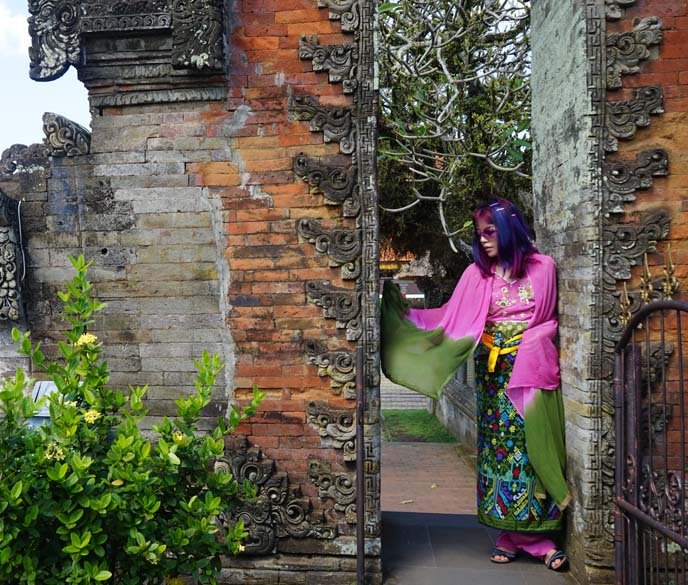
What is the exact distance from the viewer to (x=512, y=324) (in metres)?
3.89

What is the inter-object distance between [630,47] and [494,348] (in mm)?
1874

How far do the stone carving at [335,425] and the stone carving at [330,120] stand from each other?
5.03ft

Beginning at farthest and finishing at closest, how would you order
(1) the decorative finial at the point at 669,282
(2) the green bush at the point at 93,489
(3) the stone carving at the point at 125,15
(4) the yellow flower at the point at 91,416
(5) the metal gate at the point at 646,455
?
(3) the stone carving at the point at 125,15 < (1) the decorative finial at the point at 669,282 < (5) the metal gate at the point at 646,455 < (4) the yellow flower at the point at 91,416 < (2) the green bush at the point at 93,489

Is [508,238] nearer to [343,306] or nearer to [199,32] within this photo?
[343,306]

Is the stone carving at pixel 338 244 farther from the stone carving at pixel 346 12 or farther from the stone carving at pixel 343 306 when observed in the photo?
the stone carving at pixel 346 12

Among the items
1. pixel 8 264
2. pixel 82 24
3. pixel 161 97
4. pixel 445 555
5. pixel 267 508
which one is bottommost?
pixel 445 555

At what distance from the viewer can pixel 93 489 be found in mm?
2535

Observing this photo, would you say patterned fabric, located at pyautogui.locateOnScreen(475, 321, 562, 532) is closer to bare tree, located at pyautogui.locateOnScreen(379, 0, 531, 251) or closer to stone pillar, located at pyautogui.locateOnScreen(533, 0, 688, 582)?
stone pillar, located at pyautogui.locateOnScreen(533, 0, 688, 582)

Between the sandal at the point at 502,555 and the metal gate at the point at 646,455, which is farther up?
the metal gate at the point at 646,455

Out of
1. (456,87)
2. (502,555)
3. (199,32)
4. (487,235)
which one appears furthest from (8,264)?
(456,87)

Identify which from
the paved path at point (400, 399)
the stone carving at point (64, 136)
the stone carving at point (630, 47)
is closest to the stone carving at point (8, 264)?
the stone carving at point (64, 136)

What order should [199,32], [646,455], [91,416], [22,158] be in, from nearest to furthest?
[91,416] → [646,455] → [199,32] → [22,158]

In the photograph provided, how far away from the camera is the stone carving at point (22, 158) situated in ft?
13.1

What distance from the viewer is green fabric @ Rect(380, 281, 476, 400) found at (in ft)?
12.7
